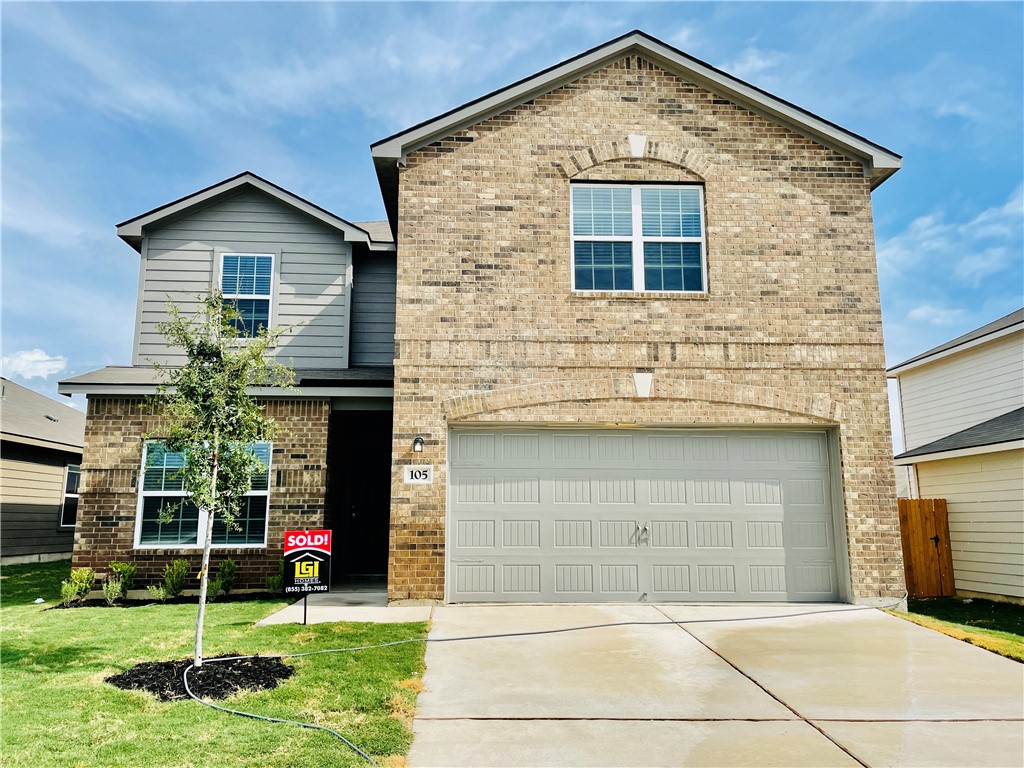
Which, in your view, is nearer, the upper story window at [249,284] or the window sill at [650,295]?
the window sill at [650,295]

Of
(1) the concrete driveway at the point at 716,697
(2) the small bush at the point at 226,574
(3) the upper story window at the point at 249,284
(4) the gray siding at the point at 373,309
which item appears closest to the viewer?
(1) the concrete driveway at the point at 716,697

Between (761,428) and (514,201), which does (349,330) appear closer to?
(514,201)

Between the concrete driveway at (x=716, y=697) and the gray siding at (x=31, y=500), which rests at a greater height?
the gray siding at (x=31, y=500)

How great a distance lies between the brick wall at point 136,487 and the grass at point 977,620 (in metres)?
9.01

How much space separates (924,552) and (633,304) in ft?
24.3

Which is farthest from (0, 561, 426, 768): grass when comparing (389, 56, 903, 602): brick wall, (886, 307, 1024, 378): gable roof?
(886, 307, 1024, 378): gable roof

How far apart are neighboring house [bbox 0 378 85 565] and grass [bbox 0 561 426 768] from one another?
9829 millimetres

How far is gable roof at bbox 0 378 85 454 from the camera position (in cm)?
1770

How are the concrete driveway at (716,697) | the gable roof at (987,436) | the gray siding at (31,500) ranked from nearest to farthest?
the concrete driveway at (716,697), the gable roof at (987,436), the gray siding at (31,500)

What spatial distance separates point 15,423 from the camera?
1797 cm

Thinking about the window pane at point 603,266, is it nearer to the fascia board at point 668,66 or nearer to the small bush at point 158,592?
the fascia board at point 668,66

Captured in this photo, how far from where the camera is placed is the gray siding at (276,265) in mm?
13539

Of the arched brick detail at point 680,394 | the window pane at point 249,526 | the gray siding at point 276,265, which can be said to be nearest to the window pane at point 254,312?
the gray siding at point 276,265

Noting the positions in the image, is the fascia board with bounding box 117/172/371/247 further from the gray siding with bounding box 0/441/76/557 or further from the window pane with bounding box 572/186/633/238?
the gray siding with bounding box 0/441/76/557
